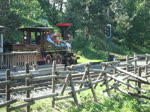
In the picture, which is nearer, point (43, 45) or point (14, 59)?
point (14, 59)

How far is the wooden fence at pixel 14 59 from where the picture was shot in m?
16.5

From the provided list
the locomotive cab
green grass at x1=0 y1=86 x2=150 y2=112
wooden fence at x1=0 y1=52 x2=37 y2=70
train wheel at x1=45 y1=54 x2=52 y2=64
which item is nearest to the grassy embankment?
green grass at x1=0 y1=86 x2=150 y2=112

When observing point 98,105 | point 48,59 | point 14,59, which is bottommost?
point 98,105

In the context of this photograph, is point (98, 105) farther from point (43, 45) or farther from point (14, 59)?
point (43, 45)

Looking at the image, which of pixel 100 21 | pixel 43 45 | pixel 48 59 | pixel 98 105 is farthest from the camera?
pixel 100 21

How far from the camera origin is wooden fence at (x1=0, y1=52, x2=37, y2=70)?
16548 mm

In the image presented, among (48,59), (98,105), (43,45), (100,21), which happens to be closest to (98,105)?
(98,105)

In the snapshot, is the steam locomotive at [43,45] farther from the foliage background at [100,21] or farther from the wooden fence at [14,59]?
the foliage background at [100,21]

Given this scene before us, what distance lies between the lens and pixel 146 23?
37.9 m

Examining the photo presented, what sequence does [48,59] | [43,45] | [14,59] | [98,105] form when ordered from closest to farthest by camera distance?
[98,105] → [14,59] → [43,45] → [48,59]

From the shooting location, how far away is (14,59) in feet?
56.1

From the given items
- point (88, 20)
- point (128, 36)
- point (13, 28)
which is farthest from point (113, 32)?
point (13, 28)

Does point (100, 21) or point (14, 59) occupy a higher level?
point (100, 21)

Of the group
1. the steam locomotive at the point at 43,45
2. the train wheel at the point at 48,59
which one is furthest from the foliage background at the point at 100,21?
the train wheel at the point at 48,59
